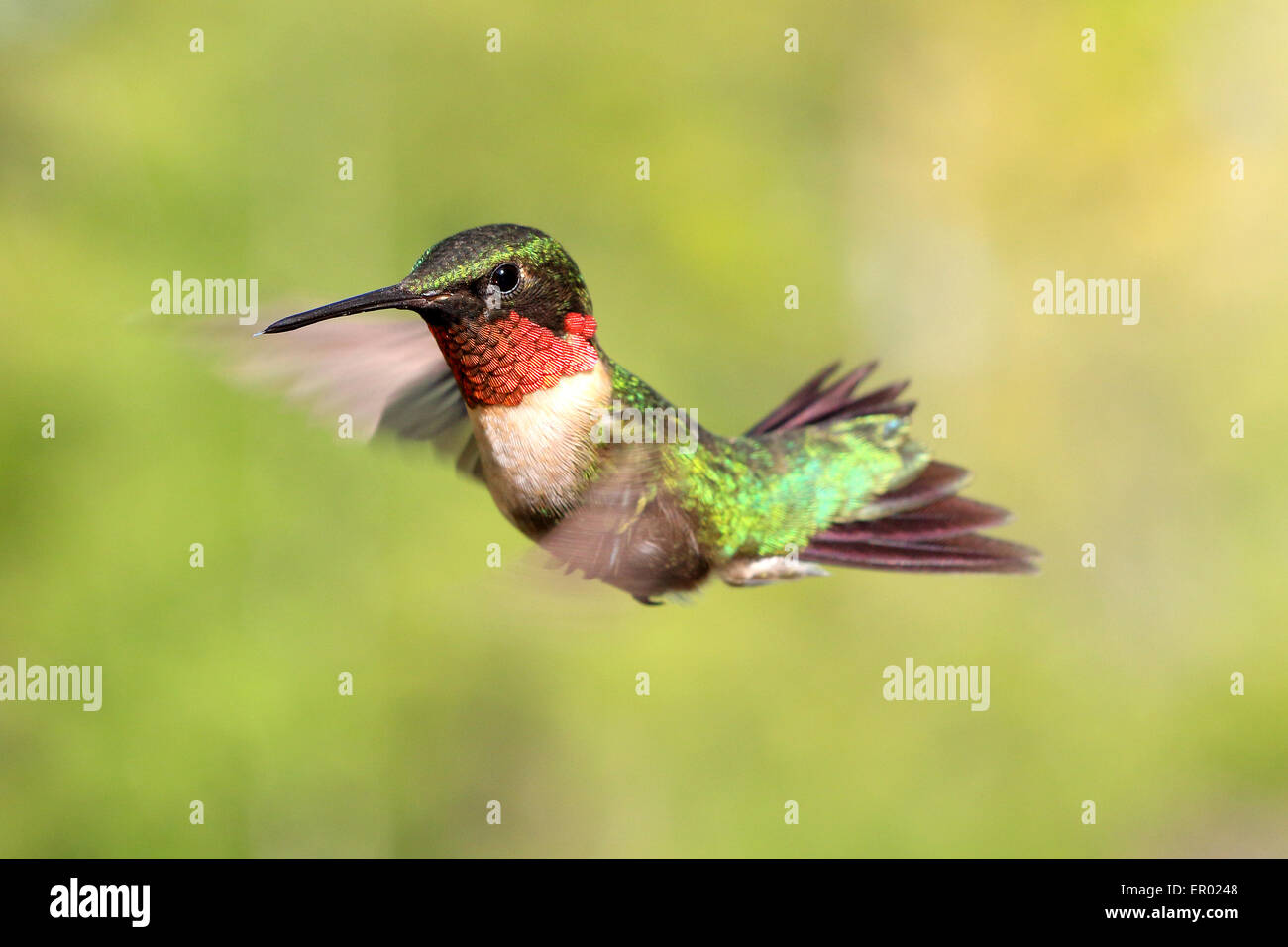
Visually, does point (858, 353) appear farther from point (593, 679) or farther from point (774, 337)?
point (593, 679)

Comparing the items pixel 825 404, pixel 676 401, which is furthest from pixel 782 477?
pixel 676 401

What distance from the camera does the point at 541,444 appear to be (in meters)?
1.39

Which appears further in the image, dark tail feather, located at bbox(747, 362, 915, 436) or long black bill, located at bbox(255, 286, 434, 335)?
dark tail feather, located at bbox(747, 362, 915, 436)

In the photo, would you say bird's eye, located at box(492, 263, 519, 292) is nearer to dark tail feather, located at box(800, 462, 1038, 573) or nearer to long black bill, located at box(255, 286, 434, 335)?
long black bill, located at box(255, 286, 434, 335)

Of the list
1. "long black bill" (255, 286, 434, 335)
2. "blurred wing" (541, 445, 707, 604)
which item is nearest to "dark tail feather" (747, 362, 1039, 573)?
"blurred wing" (541, 445, 707, 604)

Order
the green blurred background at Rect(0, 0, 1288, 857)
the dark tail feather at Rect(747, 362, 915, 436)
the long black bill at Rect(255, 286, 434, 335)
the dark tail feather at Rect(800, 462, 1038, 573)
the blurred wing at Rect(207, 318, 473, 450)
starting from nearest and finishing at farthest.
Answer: the long black bill at Rect(255, 286, 434, 335)
the blurred wing at Rect(207, 318, 473, 450)
the dark tail feather at Rect(800, 462, 1038, 573)
the dark tail feather at Rect(747, 362, 915, 436)
the green blurred background at Rect(0, 0, 1288, 857)

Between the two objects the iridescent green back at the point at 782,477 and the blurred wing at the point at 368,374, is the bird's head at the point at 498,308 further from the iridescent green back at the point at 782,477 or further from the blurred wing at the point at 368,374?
the blurred wing at the point at 368,374

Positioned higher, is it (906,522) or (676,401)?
(676,401)

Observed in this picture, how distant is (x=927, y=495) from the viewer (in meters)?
1.93

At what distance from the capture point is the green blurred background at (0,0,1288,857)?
4117 mm

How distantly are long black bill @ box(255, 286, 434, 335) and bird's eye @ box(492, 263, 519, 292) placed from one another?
0.10 meters

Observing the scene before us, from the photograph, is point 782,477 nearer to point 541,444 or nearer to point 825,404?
point 825,404

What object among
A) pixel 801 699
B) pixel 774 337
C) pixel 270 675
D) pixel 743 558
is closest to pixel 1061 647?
pixel 801 699

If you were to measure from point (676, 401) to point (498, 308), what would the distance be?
3649mm
